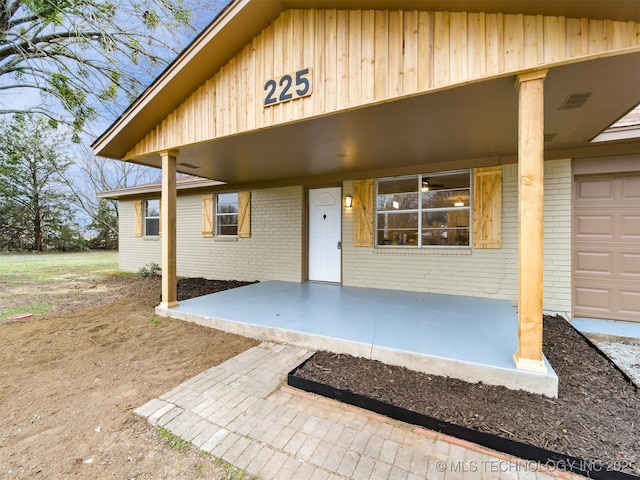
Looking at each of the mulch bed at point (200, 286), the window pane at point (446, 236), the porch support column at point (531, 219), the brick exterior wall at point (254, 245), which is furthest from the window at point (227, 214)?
the porch support column at point (531, 219)

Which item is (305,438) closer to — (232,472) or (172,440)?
(232,472)

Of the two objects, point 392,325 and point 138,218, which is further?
point 138,218

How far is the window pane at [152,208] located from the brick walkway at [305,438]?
809 centimetres

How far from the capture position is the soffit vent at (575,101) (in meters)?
2.75

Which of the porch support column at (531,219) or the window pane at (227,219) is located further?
the window pane at (227,219)

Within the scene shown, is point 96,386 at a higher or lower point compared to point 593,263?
lower

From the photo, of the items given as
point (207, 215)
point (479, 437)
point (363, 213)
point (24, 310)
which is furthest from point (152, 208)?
point (479, 437)

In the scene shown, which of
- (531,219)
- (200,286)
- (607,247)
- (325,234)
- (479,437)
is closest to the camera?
(479,437)

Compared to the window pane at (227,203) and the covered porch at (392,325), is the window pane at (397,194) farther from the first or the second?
the window pane at (227,203)

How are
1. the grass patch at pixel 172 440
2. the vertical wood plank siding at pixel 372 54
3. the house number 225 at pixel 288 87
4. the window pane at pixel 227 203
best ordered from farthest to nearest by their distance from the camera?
the window pane at pixel 227 203 → the house number 225 at pixel 288 87 → the vertical wood plank siding at pixel 372 54 → the grass patch at pixel 172 440

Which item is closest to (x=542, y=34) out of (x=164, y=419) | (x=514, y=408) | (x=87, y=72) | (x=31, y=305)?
(x=514, y=408)

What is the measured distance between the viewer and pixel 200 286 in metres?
6.86

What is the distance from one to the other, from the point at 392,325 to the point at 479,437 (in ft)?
5.53

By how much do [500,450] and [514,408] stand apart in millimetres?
450
